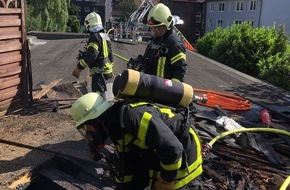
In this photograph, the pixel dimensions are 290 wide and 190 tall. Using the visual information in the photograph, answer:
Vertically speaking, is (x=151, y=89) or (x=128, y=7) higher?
(x=128, y=7)

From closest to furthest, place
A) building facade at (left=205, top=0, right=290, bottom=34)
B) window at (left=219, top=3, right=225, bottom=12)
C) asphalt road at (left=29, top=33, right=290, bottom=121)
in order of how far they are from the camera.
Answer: asphalt road at (left=29, top=33, right=290, bottom=121) < building facade at (left=205, top=0, right=290, bottom=34) < window at (left=219, top=3, right=225, bottom=12)

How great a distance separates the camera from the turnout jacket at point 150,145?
8.43 feet

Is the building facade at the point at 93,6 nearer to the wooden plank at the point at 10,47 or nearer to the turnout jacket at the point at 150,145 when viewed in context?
the wooden plank at the point at 10,47

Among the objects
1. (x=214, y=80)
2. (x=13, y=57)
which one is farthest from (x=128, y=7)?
(x=13, y=57)

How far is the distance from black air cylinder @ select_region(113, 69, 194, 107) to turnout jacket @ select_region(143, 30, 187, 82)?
1.92 meters

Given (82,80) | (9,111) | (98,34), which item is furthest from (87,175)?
(82,80)

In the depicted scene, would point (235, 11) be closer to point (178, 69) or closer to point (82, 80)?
point (82, 80)

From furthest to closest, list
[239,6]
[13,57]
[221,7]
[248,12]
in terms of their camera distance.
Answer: [221,7] → [239,6] → [248,12] → [13,57]

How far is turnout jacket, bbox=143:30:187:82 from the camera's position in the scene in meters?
4.80

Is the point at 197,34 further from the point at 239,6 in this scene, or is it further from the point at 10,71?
the point at 10,71

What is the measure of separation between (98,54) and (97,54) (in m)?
0.08

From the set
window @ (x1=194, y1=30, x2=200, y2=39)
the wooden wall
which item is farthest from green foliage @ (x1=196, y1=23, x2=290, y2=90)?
window @ (x1=194, y1=30, x2=200, y2=39)

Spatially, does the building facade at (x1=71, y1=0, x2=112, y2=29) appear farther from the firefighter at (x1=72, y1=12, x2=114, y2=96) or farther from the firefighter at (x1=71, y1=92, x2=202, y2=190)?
the firefighter at (x1=71, y1=92, x2=202, y2=190)

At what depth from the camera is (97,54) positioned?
6.15m
